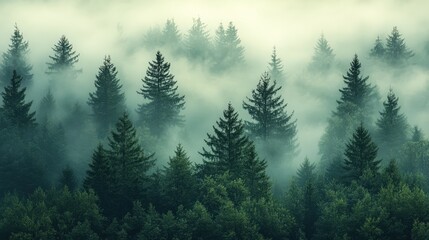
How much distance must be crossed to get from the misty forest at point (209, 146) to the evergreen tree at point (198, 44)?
374 millimetres

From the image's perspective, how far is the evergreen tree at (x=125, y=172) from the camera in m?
81.6

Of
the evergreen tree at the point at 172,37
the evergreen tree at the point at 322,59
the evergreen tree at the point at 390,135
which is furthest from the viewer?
the evergreen tree at the point at 172,37

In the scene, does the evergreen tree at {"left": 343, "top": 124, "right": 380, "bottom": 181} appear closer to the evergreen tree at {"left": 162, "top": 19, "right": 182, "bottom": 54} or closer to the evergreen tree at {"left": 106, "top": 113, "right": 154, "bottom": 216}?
the evergreen tree at {"left": 106, "top": 113, "right": 154, "bottom": 216}

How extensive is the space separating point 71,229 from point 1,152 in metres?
31.3

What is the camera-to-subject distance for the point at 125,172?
83625 mm

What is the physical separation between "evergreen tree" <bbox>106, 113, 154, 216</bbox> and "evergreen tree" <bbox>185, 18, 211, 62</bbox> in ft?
268

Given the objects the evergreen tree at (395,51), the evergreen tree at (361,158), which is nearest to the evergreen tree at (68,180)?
the evergreen tree at (361,158)

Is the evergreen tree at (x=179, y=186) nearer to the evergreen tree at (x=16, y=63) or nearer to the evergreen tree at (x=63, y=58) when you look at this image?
the evergreen tree at (x=63, y=58)

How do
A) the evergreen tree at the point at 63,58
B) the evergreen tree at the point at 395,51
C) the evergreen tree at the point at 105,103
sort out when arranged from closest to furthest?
the evergreen tree at the point at 105,103 < the evergreen tree at the point at 63,58 < the evergreen tree at the point at 395,51

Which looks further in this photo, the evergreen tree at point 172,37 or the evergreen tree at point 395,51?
the evergreen tree at point 172,37

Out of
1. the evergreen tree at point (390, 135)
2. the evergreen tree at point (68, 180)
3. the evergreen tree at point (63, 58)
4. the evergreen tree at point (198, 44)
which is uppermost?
the evergreen tree at point (198, 44)

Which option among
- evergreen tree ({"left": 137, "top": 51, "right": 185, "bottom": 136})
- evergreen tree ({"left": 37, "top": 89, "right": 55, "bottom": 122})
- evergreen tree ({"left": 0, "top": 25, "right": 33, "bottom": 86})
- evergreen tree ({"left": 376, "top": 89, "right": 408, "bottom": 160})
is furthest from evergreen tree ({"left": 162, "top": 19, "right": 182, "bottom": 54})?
evergreen tree ({"left": 376, "top": 89, "right": 408, "bottom": 160})

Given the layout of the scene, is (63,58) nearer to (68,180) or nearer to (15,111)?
(15,111)

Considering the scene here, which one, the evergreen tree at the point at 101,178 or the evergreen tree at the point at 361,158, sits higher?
the evergreen tree at the point at 361,158
